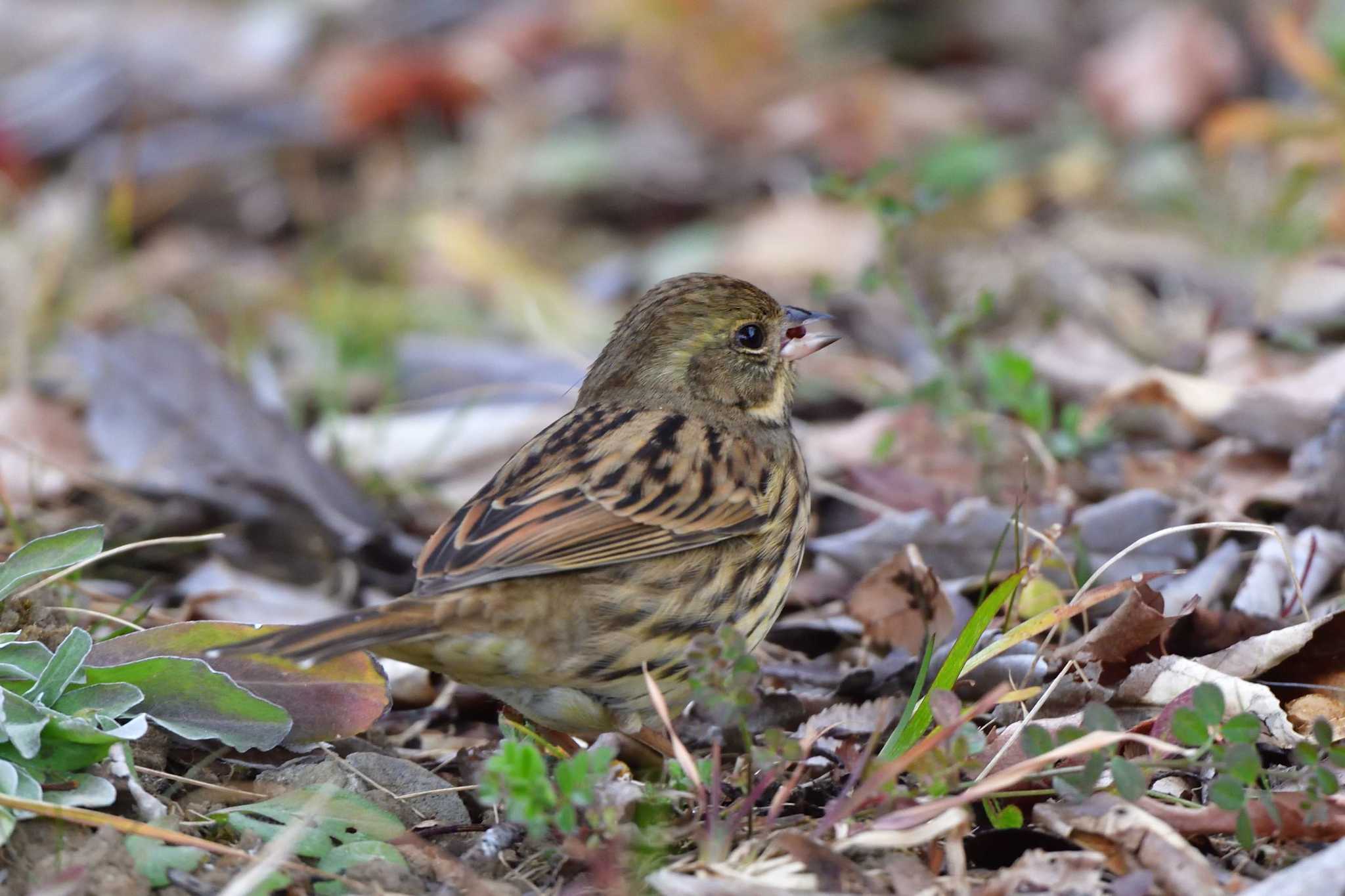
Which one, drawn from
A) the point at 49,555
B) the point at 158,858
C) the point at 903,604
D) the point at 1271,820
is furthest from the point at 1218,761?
the point at 49,555

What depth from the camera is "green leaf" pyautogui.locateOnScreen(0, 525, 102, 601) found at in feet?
10.5

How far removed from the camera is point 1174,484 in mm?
4473

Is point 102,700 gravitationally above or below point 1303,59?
below

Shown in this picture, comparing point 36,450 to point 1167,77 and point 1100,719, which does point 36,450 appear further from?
point 1167,77

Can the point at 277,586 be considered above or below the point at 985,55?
below

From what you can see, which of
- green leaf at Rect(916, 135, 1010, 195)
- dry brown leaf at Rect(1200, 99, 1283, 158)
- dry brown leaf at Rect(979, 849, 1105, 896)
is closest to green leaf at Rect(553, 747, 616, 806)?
dry brown leaf at Rect(979, 849, 1105, 896)

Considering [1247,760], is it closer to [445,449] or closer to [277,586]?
[277,586]

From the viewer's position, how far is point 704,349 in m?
4.24

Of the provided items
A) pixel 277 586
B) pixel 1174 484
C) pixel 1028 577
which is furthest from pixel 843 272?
pixel 1028 577

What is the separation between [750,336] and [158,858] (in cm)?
209

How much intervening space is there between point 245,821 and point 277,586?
163cm

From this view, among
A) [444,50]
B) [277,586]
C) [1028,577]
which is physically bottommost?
[277,586]

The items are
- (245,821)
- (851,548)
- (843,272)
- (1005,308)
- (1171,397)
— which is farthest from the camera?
(843,272)

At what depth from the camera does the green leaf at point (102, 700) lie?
9.89 feet
